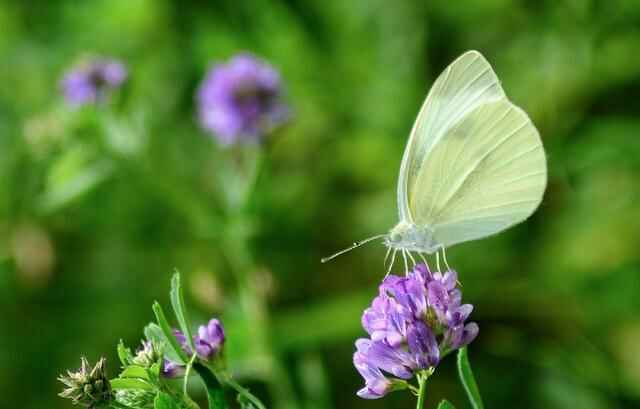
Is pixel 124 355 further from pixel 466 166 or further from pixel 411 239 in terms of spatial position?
pixel 466 166

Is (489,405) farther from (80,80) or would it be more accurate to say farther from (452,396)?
(80,80)

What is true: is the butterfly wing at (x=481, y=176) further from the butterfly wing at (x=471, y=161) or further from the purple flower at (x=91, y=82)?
the purple flower at (x=91, y=82)

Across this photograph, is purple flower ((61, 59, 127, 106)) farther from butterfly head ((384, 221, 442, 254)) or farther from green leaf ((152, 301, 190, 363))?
green leaf ((152, 301, 190, 363))

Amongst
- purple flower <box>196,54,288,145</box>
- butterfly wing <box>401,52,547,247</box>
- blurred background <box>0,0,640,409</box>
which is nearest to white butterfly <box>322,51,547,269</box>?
butterfly wing <box>401,52,547,247</box>

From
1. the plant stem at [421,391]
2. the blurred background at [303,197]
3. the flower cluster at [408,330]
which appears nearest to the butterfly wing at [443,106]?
the flower cluster at [408,330]

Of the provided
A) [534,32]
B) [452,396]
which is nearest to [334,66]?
[534,32]

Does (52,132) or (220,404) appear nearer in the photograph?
(220,404)

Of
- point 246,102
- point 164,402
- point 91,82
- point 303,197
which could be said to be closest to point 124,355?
point 164,402

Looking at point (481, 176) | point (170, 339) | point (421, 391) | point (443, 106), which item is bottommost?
point (421, 391)
